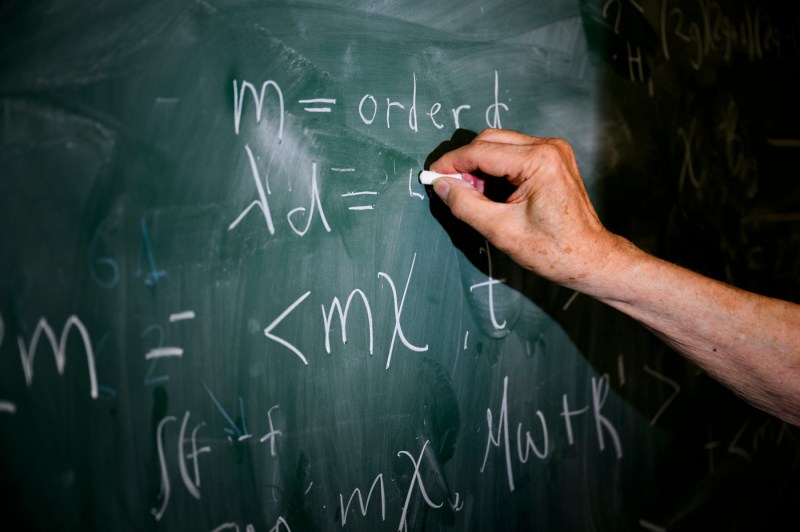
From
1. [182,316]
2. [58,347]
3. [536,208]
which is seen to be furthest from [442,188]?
[58,347]

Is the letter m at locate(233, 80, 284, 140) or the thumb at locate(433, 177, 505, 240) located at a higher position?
the letter m at locate(233, 80, 284, 140)

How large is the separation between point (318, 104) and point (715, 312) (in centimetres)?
64

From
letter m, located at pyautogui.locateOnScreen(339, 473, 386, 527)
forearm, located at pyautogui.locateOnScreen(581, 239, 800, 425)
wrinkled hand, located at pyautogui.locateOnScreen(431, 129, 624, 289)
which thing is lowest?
letter m, located at pyautogui.locateOnScreen(339, 473, 386, 527)

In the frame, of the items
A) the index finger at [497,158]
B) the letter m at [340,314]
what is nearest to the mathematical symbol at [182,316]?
the letter m at [340,314]

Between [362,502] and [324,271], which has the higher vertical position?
[324,271]

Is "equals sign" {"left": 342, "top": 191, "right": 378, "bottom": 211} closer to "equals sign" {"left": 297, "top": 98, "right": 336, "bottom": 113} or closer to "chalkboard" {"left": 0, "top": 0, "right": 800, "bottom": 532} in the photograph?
"chalkboard" {"left": 0, "top": 0, "right": 800, "bottom": 532}

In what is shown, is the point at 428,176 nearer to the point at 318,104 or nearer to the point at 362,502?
the point at 318,104

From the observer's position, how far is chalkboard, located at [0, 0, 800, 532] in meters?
0.51

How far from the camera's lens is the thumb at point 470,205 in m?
0.64

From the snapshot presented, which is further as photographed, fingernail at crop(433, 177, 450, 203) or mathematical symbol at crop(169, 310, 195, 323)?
fingernail at crop(433, 177, 450, 203)

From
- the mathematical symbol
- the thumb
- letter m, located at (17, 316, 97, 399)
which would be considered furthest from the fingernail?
letter m, located at (17, 316, 97, 399)

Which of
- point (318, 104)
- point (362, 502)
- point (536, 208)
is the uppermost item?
point (318, 104)

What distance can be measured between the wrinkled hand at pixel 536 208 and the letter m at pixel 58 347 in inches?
18.7

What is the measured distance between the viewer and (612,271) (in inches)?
26.5
